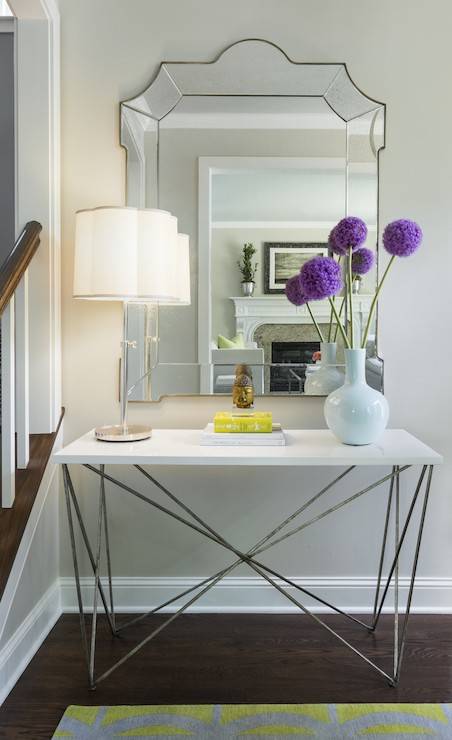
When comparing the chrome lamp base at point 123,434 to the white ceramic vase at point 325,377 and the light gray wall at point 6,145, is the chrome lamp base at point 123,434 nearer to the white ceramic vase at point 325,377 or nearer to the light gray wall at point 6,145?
the white ceramic vase at point 325,377

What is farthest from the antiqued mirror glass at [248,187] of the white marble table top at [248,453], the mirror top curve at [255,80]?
the white marble table top at [248,453]

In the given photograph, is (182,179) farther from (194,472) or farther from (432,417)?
(432,417)

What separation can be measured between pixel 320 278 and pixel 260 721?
1.30 meters

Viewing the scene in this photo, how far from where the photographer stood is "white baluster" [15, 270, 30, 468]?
2.06 metres

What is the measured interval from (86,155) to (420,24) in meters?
1.37

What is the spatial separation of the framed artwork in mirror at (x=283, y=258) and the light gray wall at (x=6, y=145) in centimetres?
124

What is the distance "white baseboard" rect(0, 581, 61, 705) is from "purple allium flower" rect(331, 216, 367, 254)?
1.64 meters

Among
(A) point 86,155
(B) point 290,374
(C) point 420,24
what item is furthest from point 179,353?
(C) point 420,24

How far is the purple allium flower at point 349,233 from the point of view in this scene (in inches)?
76.7

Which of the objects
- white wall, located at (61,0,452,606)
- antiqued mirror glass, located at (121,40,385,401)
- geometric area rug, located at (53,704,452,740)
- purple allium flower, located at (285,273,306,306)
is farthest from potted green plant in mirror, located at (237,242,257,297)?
geometric area rug, located at (53,704,452,740)

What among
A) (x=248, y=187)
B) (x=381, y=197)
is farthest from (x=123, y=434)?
(x=381, y=197)

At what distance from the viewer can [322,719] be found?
1.74 m

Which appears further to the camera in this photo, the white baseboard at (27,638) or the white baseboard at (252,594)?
the white baseboard at (252,594)

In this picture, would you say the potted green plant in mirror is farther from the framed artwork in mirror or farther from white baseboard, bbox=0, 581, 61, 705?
white baseboard, bbox=0, 581, 61, 705
